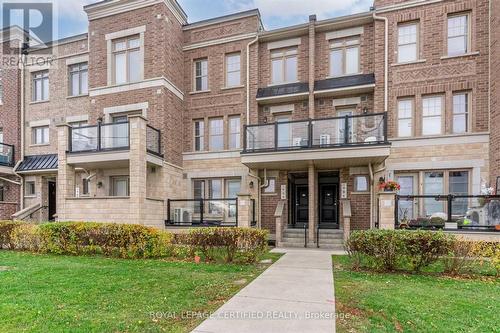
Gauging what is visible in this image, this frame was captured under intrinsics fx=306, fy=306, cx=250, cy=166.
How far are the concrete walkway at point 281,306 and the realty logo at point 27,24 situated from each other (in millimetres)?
16631

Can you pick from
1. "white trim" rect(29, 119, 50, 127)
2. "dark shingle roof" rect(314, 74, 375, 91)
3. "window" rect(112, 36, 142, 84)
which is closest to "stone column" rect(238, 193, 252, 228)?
"dark shingle roof" rect(314, 74, 375, 91)

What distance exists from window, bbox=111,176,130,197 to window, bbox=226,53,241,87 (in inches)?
261

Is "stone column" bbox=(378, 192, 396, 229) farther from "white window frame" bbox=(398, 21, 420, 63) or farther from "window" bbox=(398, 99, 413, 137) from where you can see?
"white window frame" bbox=(398, 21, 420, 63)

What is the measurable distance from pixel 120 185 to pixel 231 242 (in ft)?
27.8

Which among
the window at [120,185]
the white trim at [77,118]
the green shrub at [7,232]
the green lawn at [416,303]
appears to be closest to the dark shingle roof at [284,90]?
the window at [120,185]

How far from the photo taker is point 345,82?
12797mm

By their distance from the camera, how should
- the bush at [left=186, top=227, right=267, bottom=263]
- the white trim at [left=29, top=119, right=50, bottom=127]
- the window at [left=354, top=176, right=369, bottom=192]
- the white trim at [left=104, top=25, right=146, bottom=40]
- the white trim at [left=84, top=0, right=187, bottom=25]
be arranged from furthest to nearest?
the white trim at [left=29, top=119, right=50, bottom=127] → the white trim at [left=104, top=25, right=146, bottom=40] → the white trim at [left=84, top=0, right=187, bottom=25] → the window at [left=354, top=176, right=369, bottom=192] → the bush at [left=186, top=227, right=267, bottom=263]

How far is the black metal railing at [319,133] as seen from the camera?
10867 millimetres

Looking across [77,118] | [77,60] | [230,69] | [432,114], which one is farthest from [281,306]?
[77,60]

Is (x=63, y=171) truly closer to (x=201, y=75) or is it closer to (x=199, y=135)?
(x=199, y=135)

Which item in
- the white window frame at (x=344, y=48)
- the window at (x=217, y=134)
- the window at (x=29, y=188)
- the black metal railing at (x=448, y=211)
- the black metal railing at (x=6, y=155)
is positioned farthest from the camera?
the window at (x=29, y=188)

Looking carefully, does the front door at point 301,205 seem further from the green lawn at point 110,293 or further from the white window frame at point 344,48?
the green lawn at point 110,293

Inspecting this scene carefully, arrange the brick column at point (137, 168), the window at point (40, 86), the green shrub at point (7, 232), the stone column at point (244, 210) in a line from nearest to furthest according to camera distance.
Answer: the green shrub at point (7, 232), the stone column at point (244, 210), the brick column at point (137, 168), the window at point (40, 86)

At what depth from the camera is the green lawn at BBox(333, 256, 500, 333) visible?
397cm
